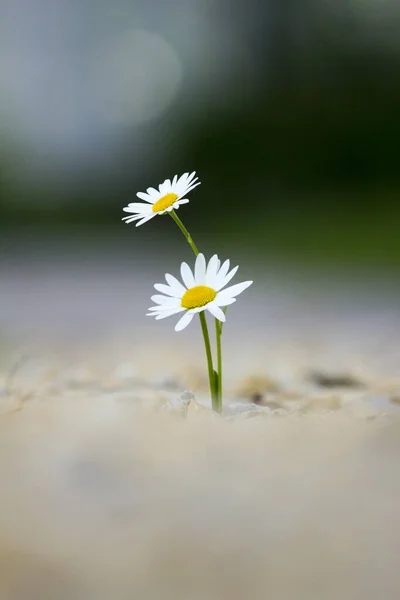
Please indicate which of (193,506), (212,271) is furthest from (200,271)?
(193,506)

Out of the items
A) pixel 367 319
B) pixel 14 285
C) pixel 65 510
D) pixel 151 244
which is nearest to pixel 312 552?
pixel 65 510

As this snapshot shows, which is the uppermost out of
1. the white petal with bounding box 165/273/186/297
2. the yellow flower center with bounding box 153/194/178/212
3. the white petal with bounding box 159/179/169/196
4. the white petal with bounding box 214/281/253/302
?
the white petal with bounding box 159/179/169/196

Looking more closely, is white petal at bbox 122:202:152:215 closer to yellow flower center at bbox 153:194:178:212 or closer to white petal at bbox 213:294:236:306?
yellow flower center at bbox 153:194:178:212

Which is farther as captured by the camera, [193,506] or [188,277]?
Result: [188,277]

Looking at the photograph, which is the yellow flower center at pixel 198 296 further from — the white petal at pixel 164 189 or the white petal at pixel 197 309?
the white petal at pixel 164 189

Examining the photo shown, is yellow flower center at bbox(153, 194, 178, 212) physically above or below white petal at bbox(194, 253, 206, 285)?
above

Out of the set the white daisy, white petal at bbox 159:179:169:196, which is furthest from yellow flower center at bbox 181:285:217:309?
white petal at bbox 159:179:169:196

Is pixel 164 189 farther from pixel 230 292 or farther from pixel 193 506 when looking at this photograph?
pixel 193 506
